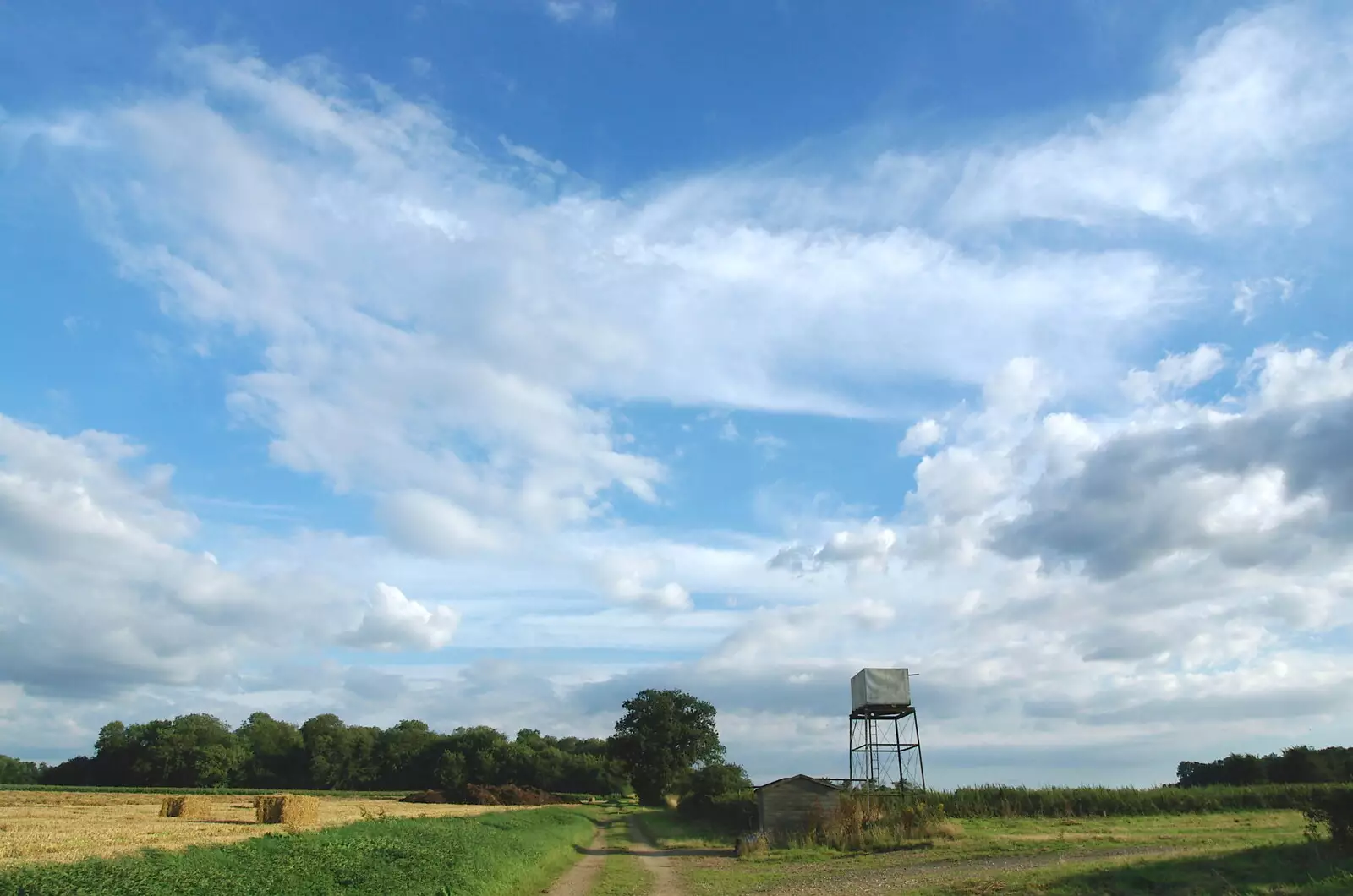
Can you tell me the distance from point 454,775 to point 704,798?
188ft

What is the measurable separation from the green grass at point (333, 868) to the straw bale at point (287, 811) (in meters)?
6.88

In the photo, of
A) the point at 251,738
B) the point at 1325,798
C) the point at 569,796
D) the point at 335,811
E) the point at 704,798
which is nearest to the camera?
the point at 1325,798

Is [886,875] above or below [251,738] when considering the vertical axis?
below

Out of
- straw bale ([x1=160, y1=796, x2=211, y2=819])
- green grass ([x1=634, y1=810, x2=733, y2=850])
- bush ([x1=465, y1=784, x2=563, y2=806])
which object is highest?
bush ([x1=465, y1=784, x2=563, y2=806])

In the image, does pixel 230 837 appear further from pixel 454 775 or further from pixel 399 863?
pixel 454 775

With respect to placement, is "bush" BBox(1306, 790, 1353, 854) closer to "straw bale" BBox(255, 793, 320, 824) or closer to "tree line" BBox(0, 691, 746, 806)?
"straw bale" BBox(255, 793, 320, 824)

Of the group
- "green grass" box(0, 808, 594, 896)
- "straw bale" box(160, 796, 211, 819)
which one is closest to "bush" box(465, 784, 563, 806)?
"straw bale" box(160, 796, 211, 819)

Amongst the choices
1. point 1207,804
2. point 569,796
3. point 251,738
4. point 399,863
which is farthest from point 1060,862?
point 251,738

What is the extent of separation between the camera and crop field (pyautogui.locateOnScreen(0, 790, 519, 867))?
1959 cm

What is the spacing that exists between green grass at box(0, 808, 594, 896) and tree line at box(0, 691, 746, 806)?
7148 cm

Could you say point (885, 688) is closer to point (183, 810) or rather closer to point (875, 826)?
point (875, 826)

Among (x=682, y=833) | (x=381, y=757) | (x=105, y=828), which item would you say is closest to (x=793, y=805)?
(x=682, y=833)

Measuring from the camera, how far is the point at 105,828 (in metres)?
29.2

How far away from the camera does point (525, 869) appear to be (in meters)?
27.5
